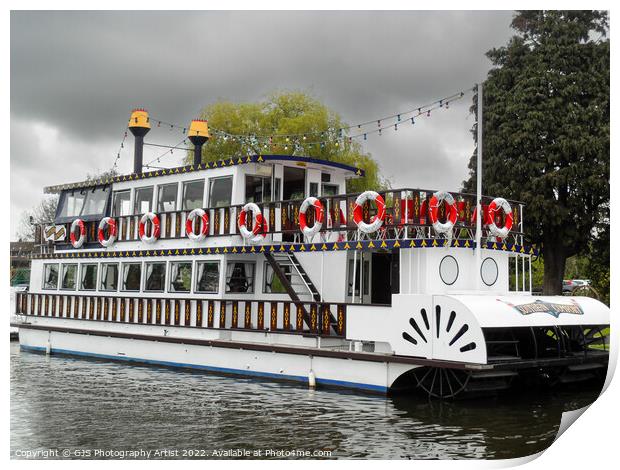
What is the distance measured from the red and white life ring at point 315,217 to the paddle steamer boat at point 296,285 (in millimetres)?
25

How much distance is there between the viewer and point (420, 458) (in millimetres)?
9781

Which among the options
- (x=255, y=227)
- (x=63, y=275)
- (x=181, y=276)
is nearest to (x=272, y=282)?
(x=255, y=227)

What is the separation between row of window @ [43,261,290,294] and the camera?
1742 cm

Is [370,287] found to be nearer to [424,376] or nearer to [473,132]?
[424,376]

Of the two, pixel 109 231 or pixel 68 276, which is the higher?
pixel 109 231

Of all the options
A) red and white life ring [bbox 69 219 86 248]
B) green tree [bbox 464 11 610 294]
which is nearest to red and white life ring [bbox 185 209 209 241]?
red and white life ring [bbox 69 219 86 248]

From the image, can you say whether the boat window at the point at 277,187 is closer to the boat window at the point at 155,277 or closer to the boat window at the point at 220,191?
the boat window at the point at 220,191

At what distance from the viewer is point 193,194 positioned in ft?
60.8

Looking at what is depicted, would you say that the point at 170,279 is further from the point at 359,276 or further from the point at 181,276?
the point at 359,276

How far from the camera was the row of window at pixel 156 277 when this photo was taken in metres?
17.4

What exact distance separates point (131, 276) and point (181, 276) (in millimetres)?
1900

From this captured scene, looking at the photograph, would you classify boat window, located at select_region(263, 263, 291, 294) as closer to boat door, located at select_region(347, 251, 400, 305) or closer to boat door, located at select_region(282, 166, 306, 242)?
boat door, located at select_region(282, 166, 306, 242)

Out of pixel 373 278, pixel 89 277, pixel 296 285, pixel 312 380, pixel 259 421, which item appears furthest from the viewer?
pixel 89 277

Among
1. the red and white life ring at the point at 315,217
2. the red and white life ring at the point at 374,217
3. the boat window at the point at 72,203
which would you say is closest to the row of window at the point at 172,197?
the boat window at the point at 72,203
